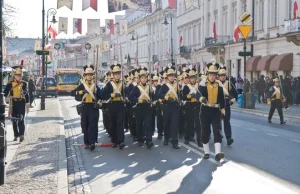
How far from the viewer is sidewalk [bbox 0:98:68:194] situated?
28.6ft

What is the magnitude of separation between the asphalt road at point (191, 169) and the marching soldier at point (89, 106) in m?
0.37

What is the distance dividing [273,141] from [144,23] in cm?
8223

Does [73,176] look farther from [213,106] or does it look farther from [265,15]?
[265,15]

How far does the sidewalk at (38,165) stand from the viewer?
343 inches

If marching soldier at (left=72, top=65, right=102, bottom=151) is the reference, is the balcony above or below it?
above

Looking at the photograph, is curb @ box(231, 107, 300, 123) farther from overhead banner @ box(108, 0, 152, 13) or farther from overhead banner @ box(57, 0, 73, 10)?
overhead banner @ box(57, 0, 73, 10)

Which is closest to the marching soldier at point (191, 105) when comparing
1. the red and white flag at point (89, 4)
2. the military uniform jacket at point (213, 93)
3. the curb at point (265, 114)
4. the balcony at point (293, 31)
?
the military uniform jacket at point (213, 93)

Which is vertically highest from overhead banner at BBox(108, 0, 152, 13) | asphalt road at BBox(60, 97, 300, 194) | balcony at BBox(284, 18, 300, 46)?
overhead banner at BBox(108, 0, 152, 13)

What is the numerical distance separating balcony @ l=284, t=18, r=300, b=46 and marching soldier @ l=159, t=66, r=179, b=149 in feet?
72.3

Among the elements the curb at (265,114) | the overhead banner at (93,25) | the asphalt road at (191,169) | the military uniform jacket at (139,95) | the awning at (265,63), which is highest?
the overhead banner at (93,25)

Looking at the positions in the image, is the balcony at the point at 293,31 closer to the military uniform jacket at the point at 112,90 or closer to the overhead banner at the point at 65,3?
the overhead banner at the point at 65,3

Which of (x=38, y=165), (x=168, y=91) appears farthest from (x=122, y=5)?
(x=38, y=165)

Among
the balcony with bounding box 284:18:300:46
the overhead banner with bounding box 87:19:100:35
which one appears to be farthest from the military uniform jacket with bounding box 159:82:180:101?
the overhead banner with bounding box 87:19:100:35

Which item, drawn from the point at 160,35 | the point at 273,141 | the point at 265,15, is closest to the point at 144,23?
the point at 160,35
